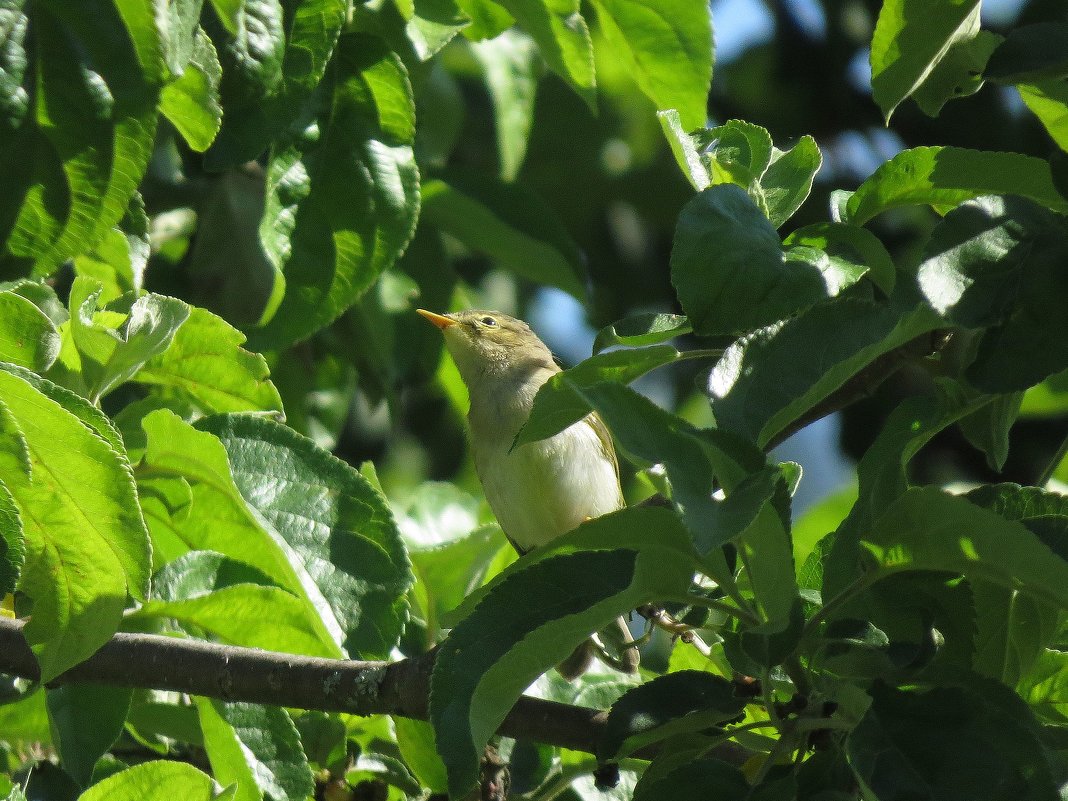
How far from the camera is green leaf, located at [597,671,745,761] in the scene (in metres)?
1.70

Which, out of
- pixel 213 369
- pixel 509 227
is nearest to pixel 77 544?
pixel 213 369

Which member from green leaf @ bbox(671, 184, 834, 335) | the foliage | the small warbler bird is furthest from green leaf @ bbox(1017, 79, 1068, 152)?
the small warbler bird

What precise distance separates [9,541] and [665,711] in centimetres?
88

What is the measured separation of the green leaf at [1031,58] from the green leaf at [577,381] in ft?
1.63

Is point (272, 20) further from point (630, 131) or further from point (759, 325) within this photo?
point (630, 131)

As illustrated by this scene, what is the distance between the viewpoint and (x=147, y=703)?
98.7 inches

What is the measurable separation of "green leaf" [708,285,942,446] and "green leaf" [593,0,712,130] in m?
1.12

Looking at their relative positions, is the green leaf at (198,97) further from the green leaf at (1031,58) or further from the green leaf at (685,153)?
the green leaf at (1031,58)

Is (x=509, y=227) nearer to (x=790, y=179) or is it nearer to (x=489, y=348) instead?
(x=489, y=348)

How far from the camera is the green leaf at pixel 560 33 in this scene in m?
2.58

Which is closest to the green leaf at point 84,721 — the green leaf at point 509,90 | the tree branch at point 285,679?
the tree branch at point 285,679

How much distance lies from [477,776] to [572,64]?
161 cm

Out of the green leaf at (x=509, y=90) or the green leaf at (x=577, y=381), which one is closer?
the green leaf at (x=577, y=381)

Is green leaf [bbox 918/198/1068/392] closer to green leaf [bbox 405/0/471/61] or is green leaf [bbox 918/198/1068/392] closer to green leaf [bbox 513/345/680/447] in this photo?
green leaf [bbox 513/345/680/447]
